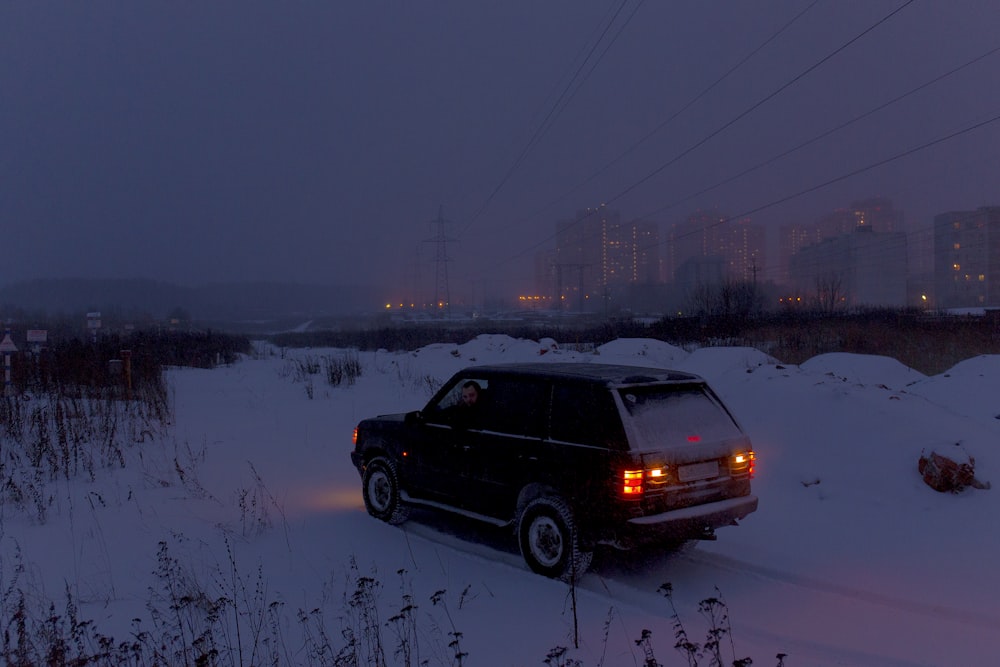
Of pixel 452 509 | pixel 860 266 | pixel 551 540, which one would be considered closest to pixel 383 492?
pixel 452 509

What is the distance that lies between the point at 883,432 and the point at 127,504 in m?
9.62

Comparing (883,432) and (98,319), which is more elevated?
(98,319)

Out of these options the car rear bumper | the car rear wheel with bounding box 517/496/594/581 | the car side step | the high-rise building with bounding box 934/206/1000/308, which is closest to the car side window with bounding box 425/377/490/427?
the car side step

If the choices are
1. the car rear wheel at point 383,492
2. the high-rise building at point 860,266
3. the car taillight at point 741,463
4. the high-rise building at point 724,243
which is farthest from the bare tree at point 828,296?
the high-rise building at point 724,243

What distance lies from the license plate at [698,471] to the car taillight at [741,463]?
201mm

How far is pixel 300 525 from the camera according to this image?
769cm

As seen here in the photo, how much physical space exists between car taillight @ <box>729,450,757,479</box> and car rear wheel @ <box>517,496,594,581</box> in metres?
1.46

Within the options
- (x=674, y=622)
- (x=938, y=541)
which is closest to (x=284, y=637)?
(x=674, y=622)

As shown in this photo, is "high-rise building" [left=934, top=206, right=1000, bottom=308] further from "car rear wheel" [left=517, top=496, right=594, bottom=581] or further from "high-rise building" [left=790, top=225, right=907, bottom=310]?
"car rear wheel" [left=517, top=496, right=594, bottom=581]

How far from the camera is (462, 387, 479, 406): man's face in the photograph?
6957mm

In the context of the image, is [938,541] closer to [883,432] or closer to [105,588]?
[883,432]

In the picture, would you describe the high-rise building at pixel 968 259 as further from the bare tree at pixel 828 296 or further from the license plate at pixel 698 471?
the license plate at pixel 698 471

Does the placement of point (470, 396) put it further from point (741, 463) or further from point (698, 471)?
point (741, 463)

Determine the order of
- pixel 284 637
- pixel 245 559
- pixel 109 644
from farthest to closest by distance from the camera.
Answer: pixel 245 559 < pixel 284 637 < pixel 109 644
